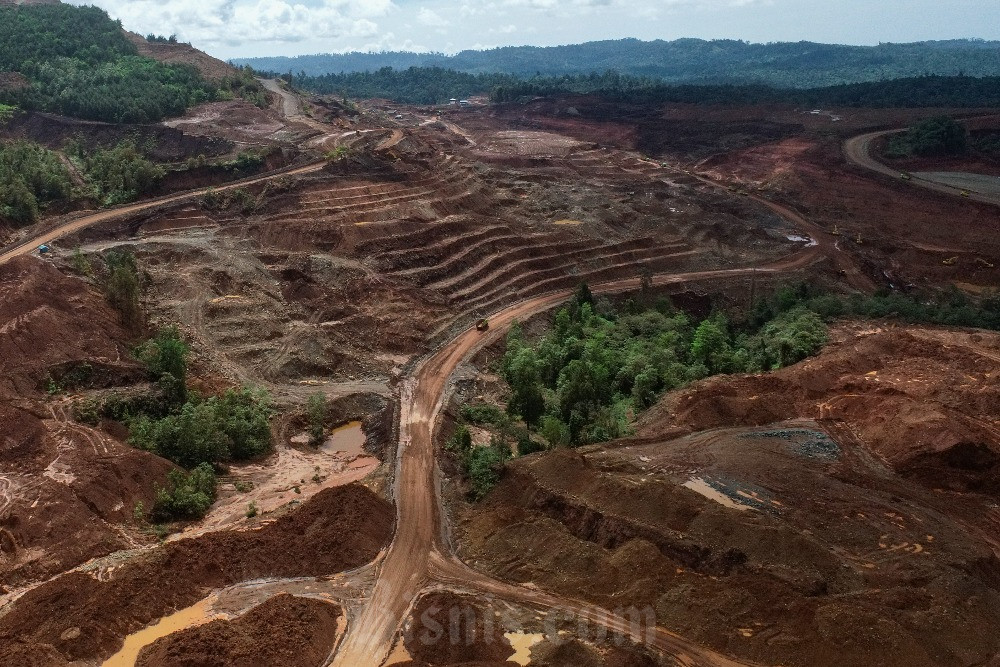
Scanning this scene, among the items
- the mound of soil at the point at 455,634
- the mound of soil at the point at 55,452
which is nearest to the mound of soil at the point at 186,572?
the mound of soil at the point at 55,452

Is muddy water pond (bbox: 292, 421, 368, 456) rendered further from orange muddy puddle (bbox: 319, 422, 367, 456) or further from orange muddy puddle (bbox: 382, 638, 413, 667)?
orange muddy puddle (bbox: 382, 638, 413, 667)

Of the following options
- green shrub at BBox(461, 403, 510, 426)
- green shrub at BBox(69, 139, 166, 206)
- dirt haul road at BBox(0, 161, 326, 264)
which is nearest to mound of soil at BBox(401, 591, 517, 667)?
green shrub at BBox(461, 403, 510, 426)

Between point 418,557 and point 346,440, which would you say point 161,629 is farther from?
point 346,440

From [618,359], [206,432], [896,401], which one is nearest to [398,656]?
[206,432]

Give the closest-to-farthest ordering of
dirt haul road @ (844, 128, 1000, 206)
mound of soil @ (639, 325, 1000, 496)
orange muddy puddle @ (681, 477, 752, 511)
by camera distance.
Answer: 1. orange muddy puddle @ (681, 477, 752, 511)
2. mound of soil @ (639, 325, 1000, 496)
3. dirt haul road @ (844, 128, 1000, 206)

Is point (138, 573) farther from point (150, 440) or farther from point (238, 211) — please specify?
point (238, 211)

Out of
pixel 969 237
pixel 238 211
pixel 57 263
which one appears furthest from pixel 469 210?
pixel 969 237
